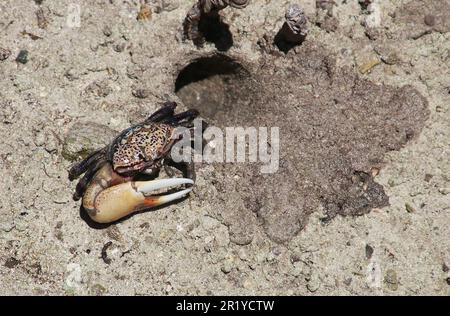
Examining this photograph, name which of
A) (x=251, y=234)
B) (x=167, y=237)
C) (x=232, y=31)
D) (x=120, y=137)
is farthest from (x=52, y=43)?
(x=251, y=234)

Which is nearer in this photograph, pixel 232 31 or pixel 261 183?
pixel 261 183

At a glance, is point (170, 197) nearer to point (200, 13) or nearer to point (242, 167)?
point (242, 167)

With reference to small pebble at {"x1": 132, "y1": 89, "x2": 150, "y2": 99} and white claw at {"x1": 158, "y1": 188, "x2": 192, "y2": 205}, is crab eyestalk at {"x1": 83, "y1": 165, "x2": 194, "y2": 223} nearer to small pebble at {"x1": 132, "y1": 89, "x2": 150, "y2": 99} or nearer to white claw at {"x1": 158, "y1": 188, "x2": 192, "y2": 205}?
white claw at {"x1": 158, "y1": 188, "x2": 192, "y2": 205}

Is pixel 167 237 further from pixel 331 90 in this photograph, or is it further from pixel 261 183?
pixel 331 90

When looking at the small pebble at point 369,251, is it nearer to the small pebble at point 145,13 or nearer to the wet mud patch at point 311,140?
the wet mud patch at point 311,140

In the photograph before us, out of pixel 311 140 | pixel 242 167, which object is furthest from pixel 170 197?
pixel 311 140

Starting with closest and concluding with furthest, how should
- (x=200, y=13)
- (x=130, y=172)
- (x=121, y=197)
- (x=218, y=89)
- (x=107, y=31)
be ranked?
(x=121, y=197)
(x=130, y=172)
(x=200, y=13)
(x=107, y=31)
(x=218, y=89)
